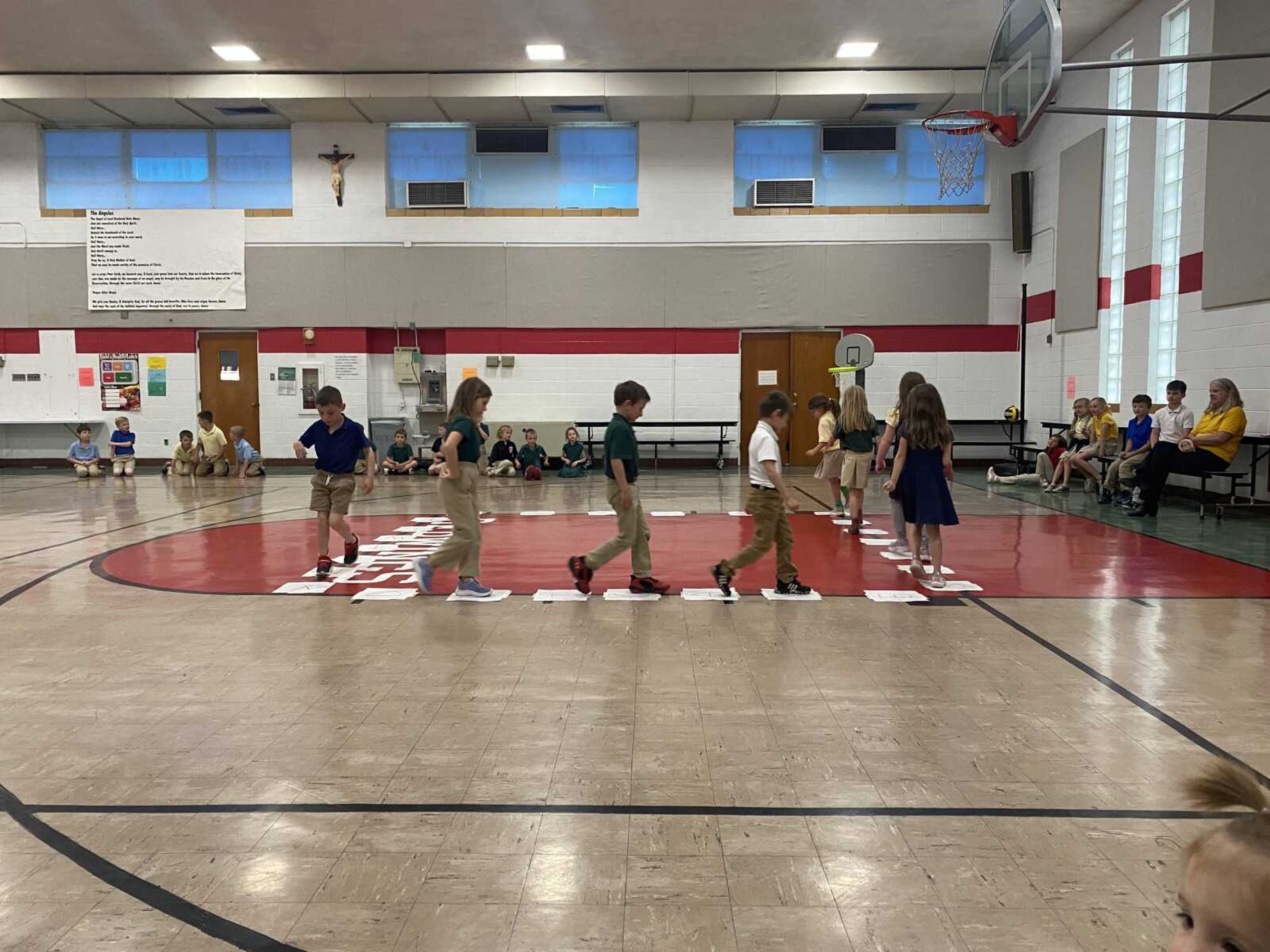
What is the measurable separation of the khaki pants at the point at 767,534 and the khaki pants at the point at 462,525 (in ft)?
5.79

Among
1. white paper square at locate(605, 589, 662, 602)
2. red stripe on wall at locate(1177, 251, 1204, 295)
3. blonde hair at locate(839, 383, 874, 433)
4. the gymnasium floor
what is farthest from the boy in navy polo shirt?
red stripe on wall at locate(1177, 251, 1204, 295)

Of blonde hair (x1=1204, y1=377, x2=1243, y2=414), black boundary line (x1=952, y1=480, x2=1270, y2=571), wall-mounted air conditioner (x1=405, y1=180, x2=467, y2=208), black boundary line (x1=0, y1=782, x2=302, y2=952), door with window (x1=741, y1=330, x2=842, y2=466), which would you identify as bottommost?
black boundary line (x1=0, y1=782, x2=302, y2=952)

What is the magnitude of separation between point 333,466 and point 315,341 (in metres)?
12.2

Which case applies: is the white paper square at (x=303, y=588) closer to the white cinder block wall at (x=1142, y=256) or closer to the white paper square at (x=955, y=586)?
the white paper square at (x=955, y=586)

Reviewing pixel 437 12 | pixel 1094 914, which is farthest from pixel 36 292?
pixel 1094 914

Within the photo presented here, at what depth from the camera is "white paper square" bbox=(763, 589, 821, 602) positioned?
6344mm

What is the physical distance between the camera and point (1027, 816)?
2992 millimetres

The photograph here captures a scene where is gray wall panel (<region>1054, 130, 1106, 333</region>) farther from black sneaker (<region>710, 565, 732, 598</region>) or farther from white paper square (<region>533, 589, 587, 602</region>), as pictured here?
white paper square (<region>533, 589, 587, 602</region>)

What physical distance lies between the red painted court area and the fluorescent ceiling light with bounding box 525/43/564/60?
9.00 metres

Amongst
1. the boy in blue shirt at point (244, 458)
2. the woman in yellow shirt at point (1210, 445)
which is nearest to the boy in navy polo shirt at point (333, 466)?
the woman in yellow shirt at point (1210, 445)

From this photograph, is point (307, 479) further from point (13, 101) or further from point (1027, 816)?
point (1027, 816)

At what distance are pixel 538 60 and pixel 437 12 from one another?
2.44m

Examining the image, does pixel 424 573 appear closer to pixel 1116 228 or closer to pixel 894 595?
pixel 894 595

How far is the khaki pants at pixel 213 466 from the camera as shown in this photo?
17.0 metres
